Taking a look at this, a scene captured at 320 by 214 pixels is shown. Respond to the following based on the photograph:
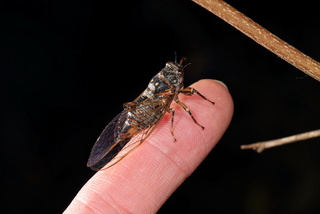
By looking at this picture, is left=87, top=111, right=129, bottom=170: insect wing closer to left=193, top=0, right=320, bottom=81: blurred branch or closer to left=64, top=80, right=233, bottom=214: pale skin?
left=64, top=80, right=233, bottom=214: pale skin

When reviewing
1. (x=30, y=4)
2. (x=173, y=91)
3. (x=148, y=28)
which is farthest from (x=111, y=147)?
(x=30, y=4)

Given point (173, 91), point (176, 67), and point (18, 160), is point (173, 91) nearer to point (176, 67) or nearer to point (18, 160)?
point (176, 67)

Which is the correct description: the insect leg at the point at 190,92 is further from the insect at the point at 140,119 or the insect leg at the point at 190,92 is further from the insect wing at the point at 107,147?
the insect wing at the point at 107,147

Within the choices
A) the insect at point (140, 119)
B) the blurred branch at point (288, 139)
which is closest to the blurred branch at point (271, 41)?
the blurred branch at point (288, 139)

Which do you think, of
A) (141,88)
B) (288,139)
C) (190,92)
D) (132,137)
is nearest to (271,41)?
(288,139)

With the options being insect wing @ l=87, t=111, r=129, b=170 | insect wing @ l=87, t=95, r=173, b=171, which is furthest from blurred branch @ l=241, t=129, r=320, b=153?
insect wing @ l=87, t=111, r=129, b=170

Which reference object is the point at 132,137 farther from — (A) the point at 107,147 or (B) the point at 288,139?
(B) the point at 288,139
